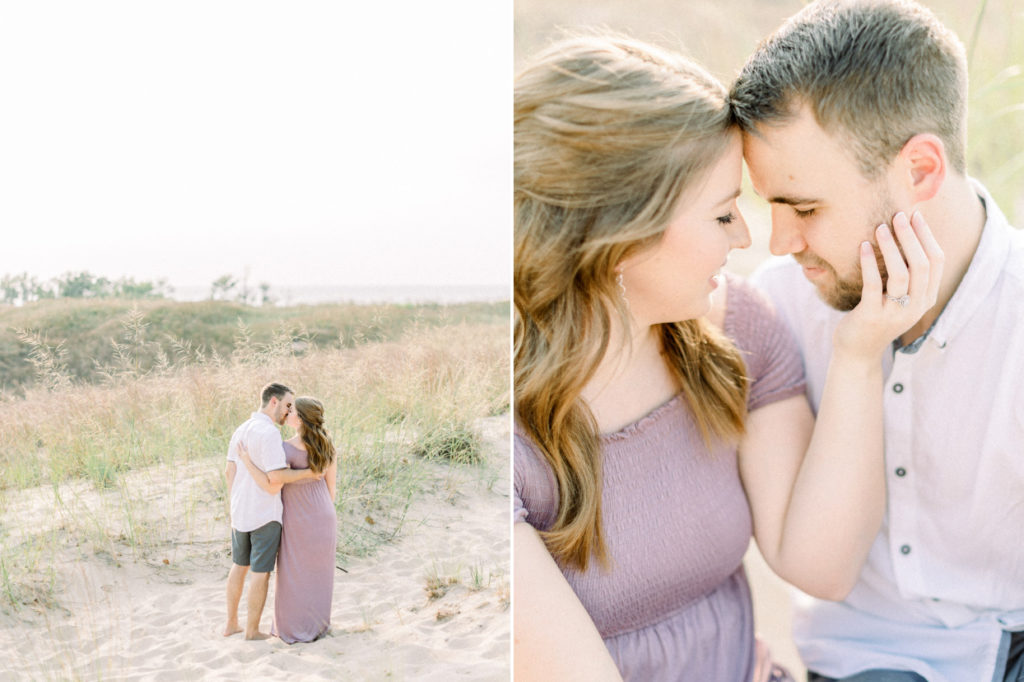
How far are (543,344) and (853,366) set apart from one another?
0.52 metres

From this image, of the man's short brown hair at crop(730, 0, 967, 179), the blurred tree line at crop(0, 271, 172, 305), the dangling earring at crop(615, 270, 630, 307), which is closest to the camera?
the man's short brown hair at crop(730, 0, 967, 179)

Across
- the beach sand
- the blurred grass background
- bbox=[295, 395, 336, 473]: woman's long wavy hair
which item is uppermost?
A: the blurred grass background

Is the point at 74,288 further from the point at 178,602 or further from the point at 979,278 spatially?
the point at 979,278

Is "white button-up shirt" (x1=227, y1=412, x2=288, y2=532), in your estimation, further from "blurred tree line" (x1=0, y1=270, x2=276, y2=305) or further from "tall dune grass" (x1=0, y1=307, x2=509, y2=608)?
"blurred tree line" (x1=0, y1=270, x2=276, y2=305)

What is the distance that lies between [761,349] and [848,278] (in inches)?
8.4

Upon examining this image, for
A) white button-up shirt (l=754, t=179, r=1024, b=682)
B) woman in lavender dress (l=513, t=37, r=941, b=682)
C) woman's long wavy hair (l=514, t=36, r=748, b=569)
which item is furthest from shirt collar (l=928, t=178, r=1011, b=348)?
woman's long wavy hair (l=514, t=36, r=748, b=569)

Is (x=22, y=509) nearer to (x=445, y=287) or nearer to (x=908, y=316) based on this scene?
(x=445, y=287)

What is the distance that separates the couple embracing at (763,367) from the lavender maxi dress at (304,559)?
70 cm

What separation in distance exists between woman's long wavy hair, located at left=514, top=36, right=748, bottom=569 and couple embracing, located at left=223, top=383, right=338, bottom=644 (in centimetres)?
68

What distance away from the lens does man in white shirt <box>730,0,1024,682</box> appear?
3.83 ft

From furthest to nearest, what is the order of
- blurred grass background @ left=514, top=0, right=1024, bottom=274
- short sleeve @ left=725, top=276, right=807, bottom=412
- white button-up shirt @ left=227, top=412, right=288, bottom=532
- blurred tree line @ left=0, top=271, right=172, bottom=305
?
blurred grass background @ left=514, top=0, right=1024, bottom=274
white button-up shirt @ left=227, top=412, right=288, bottom=532
blurred tree line @ left=0, top=271, right=172, bottom=305
short sleeve @ left=725, top=276, right=807, bottom=412

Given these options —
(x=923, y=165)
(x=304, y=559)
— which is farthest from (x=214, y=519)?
(x=923, y=165)

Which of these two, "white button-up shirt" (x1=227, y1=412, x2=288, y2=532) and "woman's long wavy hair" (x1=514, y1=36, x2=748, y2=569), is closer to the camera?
"woman's long wavy hair" (x1=514, y1=36, x2=748, y2=569)

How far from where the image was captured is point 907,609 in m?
1.38
